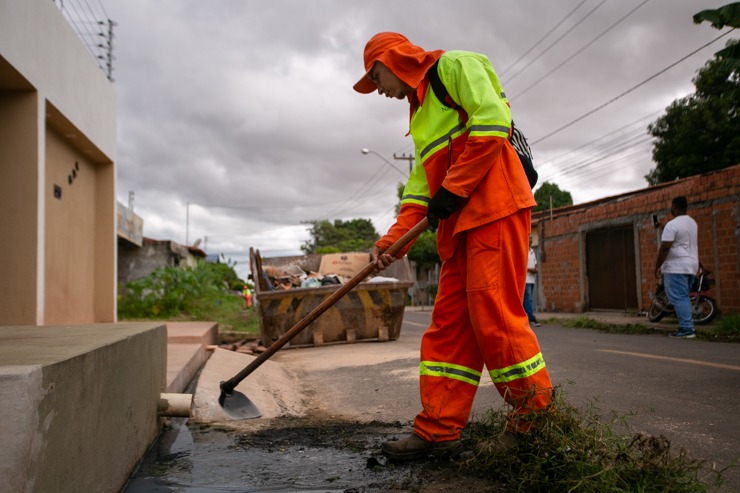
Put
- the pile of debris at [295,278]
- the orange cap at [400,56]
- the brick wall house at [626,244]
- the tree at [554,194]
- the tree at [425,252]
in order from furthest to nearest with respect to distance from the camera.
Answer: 1. the tree at [554,194]
2. the tree at [425,252]
3. the brick wall house at [626,244]
4. the pile of debris at [295,278]
5. the orange cap at [400,56]

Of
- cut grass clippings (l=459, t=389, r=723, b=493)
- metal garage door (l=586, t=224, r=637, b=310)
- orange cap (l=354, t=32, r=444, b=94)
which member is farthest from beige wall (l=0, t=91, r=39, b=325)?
metal garage door (l=586, t=224, r=637, b=310)

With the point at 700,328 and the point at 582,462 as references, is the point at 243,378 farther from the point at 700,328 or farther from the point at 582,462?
the point at 700,328

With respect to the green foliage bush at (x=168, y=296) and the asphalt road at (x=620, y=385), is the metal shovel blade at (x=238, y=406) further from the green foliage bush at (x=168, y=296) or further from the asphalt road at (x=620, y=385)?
the green foliage bush at (x=168, y=296)

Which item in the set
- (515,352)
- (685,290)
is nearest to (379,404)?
(515,352)

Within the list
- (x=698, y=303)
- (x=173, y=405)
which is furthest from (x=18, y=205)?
(x=698, y=303)

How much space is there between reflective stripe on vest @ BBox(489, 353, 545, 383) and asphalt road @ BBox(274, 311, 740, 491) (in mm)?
332

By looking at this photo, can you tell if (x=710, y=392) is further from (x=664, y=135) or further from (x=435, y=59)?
(x=664, y=135)

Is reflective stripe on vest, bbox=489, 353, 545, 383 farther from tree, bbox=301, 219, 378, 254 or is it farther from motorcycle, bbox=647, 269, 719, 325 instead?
tree, bbox=301, 219, 378, 254

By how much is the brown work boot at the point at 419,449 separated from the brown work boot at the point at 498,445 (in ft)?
0.51

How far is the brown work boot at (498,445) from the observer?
2.45 meters

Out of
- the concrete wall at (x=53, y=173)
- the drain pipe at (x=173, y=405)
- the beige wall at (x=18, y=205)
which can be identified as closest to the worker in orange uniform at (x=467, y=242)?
the drain pipe at (x=173, y=405)

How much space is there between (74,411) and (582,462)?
158 centimetres

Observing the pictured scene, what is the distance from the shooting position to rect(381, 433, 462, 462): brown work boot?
2.63 m

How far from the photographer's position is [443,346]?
9.08 ft
